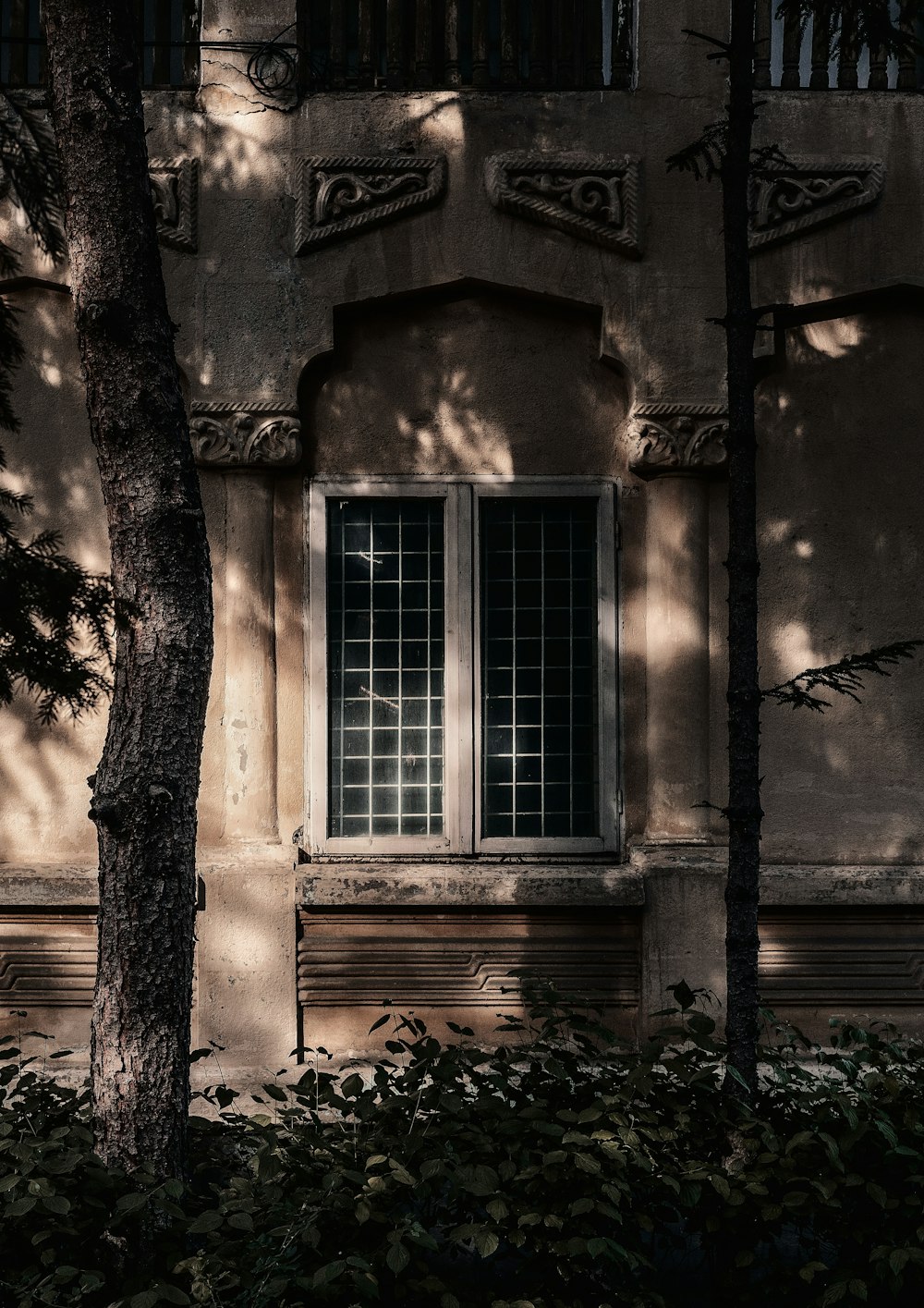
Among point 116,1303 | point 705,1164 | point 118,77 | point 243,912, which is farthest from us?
point 243,912

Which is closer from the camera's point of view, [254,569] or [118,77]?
[118,77]

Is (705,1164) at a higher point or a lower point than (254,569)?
lower

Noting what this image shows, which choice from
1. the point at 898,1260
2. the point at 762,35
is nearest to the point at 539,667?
the point at 762,35

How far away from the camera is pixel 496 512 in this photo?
22.7ft

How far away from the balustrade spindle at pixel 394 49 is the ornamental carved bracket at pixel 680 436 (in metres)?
2.21

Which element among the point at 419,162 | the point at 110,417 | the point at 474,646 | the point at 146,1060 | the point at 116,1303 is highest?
the point at 419,162

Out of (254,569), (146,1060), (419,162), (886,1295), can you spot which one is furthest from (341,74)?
(886,1295)

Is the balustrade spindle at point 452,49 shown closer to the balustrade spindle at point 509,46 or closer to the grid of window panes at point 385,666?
the balustrade spindle at point 509,46

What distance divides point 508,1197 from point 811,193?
5.18 metres

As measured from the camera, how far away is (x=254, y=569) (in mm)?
6648

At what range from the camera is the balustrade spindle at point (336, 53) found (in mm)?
6820

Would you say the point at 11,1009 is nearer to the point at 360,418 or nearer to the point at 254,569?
the point at 254,569

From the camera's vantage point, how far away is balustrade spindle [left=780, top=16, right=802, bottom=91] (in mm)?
6746

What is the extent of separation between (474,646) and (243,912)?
6.01 ft
